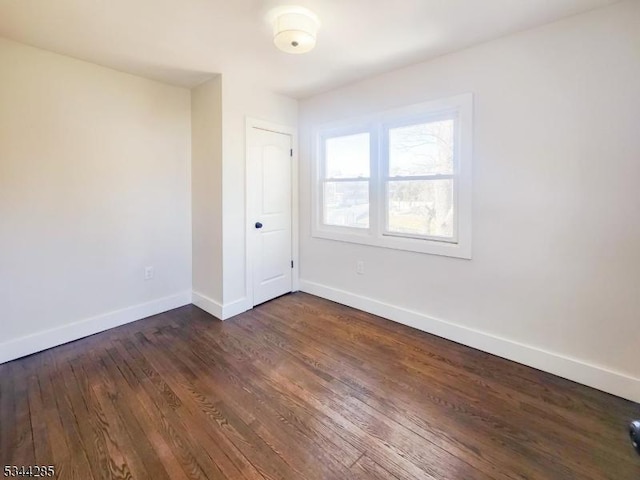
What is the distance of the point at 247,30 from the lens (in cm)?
217

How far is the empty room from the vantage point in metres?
1.67

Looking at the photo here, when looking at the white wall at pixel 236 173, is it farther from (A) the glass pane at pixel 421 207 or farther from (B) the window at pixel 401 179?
(A) the glass pane at pixel 421 207

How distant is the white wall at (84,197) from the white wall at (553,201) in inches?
99.8

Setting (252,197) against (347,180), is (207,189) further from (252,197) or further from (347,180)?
(347,180)

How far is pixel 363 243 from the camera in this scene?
3.28 metres

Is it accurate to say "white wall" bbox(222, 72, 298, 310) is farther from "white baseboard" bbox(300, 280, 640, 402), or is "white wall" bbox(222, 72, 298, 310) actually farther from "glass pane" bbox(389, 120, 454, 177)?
"glass pane" bbox(389, 120, 454, 177)

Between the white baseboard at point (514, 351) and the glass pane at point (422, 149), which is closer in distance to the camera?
the white baseboard at point (514, 351)

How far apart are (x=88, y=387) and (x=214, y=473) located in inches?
47.8

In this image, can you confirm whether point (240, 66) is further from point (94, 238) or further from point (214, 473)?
point (214, 473)

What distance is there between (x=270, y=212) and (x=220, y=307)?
1161mm

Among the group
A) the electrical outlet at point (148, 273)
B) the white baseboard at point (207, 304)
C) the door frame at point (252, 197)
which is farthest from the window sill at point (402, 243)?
the electrical outlet at point (148, 273)

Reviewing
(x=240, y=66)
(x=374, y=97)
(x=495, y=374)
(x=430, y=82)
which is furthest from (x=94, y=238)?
(x=495, y=374)

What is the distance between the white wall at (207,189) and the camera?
3.04 metres

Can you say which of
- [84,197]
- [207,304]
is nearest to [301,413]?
[207,304]
